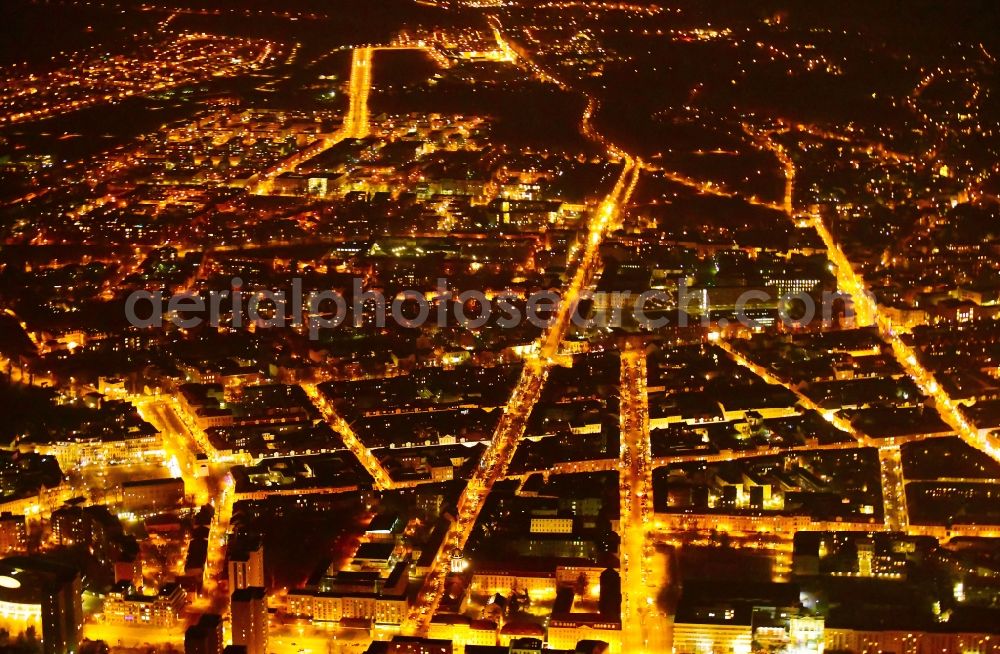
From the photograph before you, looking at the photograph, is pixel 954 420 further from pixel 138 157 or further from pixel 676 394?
pixel 138 157

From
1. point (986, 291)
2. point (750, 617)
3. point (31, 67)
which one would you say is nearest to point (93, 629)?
point (750, 617)

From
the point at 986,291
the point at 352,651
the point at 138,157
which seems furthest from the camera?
the point at 138,157

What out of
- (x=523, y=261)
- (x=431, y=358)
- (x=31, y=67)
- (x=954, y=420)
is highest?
(x=31, y=67)

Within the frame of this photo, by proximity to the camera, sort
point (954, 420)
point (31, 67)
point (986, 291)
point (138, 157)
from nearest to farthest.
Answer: point (954, 420)
point (986, 291)
point (138, 157)
point (31, 67)

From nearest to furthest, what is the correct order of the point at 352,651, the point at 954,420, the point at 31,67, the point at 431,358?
the point at 352,651 < the point at 954,420 < the point at 431,358 < the point at 31,67

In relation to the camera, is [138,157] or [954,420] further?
[138,157]

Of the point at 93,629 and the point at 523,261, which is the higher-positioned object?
the point at 523,261

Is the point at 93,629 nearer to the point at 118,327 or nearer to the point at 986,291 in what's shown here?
the point at 118,327

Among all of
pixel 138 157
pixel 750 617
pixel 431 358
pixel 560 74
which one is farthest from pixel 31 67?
pixel 750 617

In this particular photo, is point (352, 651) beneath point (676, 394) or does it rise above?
beneath
